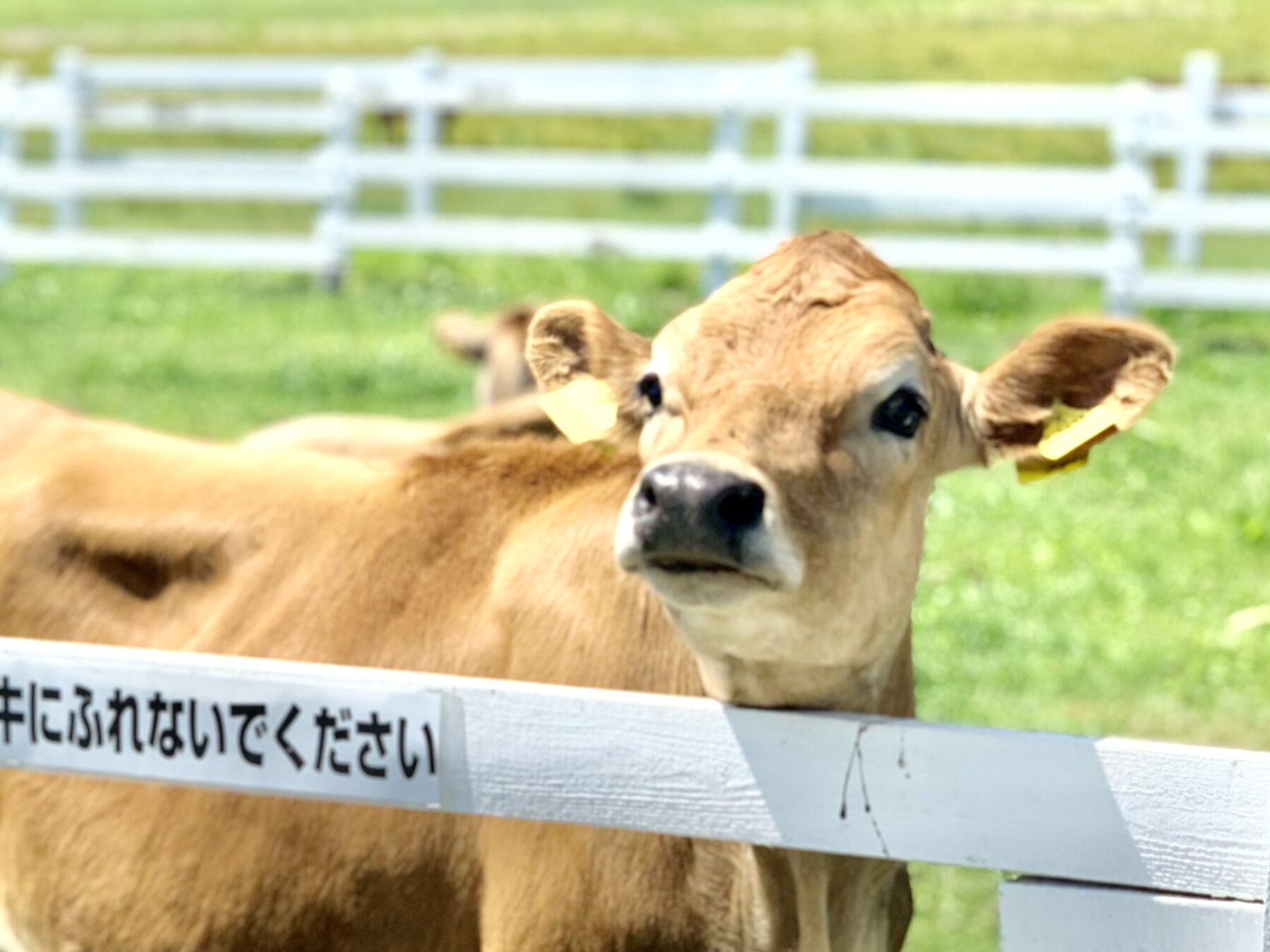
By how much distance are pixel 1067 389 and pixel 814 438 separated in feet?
1.55

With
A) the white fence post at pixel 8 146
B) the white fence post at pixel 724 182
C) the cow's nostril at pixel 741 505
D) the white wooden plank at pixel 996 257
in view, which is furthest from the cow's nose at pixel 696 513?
the white fence post at pixel 8 146

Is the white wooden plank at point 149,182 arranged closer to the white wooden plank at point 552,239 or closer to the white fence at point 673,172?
the white fence at point 673,172

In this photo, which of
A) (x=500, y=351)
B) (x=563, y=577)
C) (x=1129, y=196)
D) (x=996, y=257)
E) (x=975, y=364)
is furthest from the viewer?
(x=996, y=257)

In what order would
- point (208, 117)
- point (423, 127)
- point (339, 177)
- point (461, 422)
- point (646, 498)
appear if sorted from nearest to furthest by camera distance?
point (646, 498), point (461, 422), point (339, 177), point (208, 117), point (423, 127)

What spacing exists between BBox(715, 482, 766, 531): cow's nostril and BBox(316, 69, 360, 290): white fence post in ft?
42.0

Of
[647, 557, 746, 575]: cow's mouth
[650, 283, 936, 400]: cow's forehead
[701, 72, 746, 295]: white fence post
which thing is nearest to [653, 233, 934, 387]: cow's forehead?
[650, 283, 936, 400]: cow's forehead

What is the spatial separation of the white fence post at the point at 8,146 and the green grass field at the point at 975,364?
501 mm

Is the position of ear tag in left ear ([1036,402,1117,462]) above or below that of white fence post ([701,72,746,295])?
above

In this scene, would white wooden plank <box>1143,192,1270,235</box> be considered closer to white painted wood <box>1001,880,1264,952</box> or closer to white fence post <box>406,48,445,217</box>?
white fence post <box>406,48,445,217</box>

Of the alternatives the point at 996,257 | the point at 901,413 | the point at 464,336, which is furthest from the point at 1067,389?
the point at 996,257

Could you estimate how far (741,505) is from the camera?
2.63m

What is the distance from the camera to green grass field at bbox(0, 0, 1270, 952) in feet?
20.6

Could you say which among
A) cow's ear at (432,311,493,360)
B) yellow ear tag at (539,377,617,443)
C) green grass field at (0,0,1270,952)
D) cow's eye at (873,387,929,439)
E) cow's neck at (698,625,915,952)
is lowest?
green grass field at (0,0,1270,952)

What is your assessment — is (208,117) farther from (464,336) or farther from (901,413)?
(901,413)
